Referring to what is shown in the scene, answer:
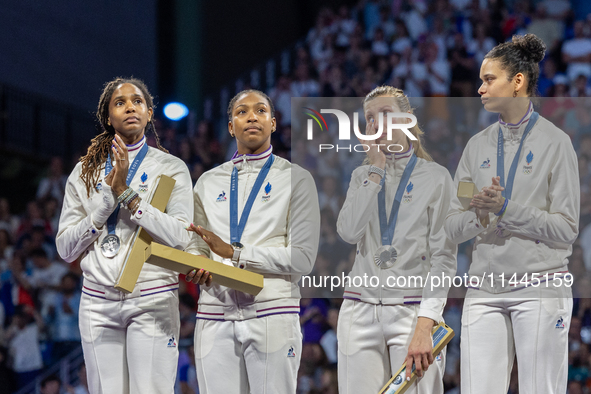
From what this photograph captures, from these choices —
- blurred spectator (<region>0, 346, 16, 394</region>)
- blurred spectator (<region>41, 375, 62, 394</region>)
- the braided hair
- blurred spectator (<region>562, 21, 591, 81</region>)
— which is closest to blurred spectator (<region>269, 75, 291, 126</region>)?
blurred spectator (<region>562, 21, 591, 81</region>)

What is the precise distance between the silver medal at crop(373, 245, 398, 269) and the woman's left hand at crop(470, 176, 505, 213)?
448 millimetres

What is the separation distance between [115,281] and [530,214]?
6.12 ft

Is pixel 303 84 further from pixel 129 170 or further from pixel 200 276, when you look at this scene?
pixel 200 276

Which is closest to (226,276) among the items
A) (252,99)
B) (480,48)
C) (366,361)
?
(366,361)

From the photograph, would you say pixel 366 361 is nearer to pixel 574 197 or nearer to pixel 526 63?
pixel 574 197

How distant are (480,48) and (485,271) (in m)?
6.33

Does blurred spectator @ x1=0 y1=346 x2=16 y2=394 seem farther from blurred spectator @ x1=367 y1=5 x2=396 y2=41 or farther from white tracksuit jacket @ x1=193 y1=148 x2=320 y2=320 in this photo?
blurred spectator @ x1=367 y1=5 x2=396 y2=41

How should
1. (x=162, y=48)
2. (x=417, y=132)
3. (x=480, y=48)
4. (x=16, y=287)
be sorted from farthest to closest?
(x=162, y=48)
(x=480, y=48)
(x=16, y=287)
(x=417, y=132)

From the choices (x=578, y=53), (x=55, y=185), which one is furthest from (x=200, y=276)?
(x=578, y=53)

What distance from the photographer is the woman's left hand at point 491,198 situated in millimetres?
3019

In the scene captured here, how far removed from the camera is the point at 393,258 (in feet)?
10.7

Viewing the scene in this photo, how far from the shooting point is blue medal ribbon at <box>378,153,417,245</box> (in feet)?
10.9

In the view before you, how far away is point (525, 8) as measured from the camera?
31.8ft

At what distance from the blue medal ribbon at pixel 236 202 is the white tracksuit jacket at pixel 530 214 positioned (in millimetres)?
910
